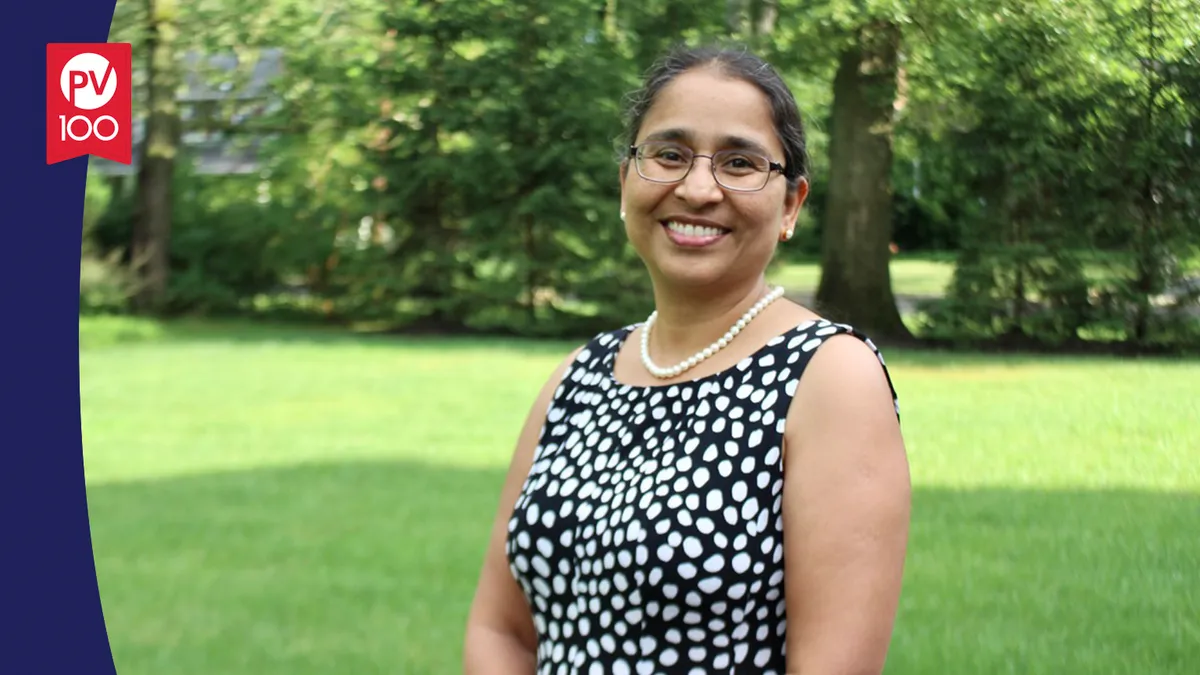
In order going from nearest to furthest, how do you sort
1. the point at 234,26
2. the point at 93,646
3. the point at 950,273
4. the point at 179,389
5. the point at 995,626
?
the point at 995,626, the point at 950,273, the point at 93,646, the point at 234,26, the point at 179,389

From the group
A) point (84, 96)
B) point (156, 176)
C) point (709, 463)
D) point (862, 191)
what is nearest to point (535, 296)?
point (84, 96)

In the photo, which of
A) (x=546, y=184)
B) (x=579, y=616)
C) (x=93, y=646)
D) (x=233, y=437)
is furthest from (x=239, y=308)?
(x=579, y=616)

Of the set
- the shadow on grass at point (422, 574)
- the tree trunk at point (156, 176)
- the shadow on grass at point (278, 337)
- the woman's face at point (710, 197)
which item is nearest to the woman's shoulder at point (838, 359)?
the woman's face at point (710, 197)

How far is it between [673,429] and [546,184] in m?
3.42

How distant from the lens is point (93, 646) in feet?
10.4

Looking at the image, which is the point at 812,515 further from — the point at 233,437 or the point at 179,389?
the point at 179,389

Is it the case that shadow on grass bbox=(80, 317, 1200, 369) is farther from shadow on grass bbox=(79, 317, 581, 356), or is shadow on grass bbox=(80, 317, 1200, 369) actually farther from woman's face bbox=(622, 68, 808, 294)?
woman's face bbox=(622, 68, 808, 294)

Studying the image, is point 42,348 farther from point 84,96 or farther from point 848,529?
point 848,529

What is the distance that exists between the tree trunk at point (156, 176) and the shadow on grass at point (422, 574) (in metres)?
1.72

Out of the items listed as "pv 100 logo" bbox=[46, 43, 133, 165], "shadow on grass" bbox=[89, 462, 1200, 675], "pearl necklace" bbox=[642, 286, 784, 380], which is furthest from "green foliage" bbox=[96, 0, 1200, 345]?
"pv 100 logo" bbox=[46, 43, 133, 165]

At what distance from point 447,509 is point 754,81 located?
2.57 metres

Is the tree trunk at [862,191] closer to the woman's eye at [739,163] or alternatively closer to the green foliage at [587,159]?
the green foliage at [587,159]

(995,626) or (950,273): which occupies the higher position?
(950,273)

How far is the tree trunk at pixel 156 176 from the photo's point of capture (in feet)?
15.9
